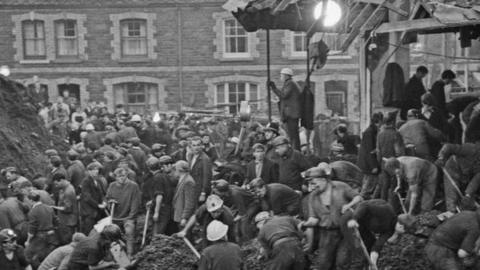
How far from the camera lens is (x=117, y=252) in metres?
11.7

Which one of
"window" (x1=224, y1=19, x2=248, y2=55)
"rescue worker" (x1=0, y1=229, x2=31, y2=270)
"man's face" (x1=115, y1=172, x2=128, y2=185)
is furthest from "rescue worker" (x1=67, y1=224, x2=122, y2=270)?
"window" (x1=224, y1=19, x2=248, y2=55)

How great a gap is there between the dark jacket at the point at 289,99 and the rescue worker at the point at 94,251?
6.39m

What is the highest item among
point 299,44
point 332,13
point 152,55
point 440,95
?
point 299,44

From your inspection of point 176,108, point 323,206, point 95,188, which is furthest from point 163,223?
point 176,108

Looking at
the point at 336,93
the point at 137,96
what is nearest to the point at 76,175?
the point at 137,96

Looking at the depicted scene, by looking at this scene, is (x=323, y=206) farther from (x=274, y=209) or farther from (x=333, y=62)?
(x=333, y=62)

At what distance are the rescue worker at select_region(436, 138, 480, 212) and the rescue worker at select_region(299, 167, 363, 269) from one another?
197 cm

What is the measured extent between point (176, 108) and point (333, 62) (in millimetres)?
6416

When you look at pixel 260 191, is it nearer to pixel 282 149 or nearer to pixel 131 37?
pixel 282 149

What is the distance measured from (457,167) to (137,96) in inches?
924

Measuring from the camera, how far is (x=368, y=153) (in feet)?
48.2

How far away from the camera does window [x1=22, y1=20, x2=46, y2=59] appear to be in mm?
35062

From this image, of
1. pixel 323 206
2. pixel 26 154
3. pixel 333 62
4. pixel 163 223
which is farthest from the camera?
pixel 333 62

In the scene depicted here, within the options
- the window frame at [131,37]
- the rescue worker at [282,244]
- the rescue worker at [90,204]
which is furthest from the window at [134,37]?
the rescue worker at [282,244]
